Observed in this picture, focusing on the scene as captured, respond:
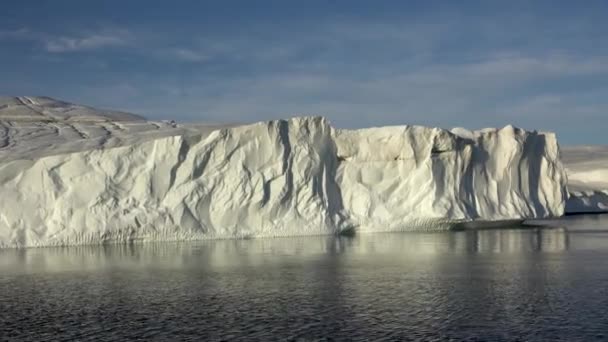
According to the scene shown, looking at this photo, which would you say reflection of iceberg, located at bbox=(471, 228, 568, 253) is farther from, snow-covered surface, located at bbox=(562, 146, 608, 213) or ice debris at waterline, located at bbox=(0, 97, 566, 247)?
snow-covered surface, located at bbox=(562, 146, 608, 213)

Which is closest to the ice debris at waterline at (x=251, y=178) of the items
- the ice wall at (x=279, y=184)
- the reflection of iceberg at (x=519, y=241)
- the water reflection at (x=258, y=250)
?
the ice wall at (x=279, y=184)

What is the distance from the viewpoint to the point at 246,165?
26.0 m

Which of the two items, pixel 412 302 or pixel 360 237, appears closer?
pixel 412 302

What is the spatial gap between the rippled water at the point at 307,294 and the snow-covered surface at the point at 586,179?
1453 inches

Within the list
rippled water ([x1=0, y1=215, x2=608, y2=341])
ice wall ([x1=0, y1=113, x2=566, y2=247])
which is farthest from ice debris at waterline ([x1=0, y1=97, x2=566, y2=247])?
rippled water ([x1=0, y1=215, x2=608, y2=341])

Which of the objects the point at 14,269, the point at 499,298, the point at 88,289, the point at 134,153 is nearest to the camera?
the point at 499,298

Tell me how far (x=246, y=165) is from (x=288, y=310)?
573 inches

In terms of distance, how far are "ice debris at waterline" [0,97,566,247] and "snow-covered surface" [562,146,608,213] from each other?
25.0 m

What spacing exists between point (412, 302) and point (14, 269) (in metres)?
9.83

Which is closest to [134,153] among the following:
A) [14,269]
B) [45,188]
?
[45,188]

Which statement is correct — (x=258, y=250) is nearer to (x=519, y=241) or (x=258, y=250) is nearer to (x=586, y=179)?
(x=519, y=241)

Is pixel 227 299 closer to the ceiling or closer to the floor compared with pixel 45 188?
closer to the floor

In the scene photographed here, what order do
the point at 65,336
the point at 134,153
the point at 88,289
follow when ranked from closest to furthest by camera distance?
the point at 65,336 → the point at 88,289 → the point at 134,153

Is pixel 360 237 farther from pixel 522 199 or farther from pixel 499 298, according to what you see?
pixel 499 298
